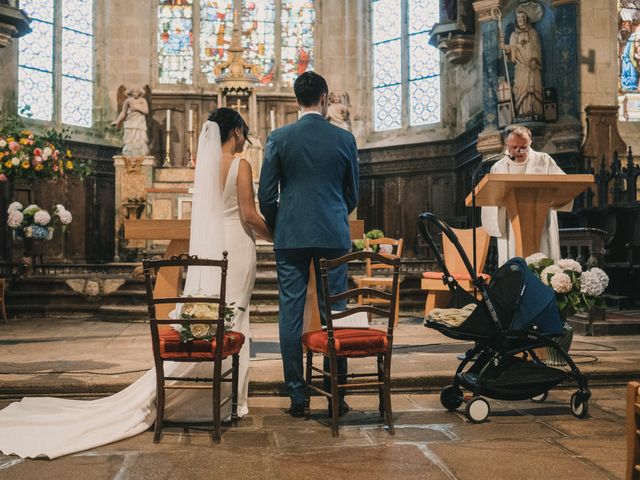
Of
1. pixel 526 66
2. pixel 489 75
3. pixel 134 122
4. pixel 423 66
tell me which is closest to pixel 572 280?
pixel 526 66

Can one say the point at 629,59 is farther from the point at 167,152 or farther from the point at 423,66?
the point at 167,152

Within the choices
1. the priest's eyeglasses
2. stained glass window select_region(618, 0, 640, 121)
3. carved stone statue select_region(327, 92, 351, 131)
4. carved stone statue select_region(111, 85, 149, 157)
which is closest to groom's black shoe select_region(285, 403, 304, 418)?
the priest's eyeglasses

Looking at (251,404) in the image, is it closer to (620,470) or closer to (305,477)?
(305,477)

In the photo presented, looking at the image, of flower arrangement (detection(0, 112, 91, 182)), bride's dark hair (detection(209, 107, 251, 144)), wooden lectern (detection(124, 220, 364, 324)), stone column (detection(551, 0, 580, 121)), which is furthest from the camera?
stone column (detection(551, 0, 580, 121))

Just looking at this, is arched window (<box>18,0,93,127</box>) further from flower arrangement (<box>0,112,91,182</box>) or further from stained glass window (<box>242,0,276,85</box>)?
flower arrangement (<box>0,112,91,182</box>)

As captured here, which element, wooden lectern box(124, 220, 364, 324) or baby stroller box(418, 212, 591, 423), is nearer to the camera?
baby stroller box(418, 212, 591, 423)

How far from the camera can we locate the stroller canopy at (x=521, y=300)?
3674 millimetres

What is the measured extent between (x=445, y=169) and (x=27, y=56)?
7.47 meters

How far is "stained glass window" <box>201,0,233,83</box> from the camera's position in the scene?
14641 mm

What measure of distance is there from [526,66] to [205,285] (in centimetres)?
755

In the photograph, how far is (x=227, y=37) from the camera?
48.2 ft

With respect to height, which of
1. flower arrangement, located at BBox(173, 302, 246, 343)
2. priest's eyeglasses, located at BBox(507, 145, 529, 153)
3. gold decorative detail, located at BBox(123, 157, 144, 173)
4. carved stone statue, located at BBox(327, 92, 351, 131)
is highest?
carved stone statue, located at BBox(327, 92, 351, 131)

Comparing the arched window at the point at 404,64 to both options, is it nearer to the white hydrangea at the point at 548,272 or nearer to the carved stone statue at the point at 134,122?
the carved stone statue at the point at 134,122

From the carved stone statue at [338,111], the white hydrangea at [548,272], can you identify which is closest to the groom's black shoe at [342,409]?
the white hydrangea at [548,272]
